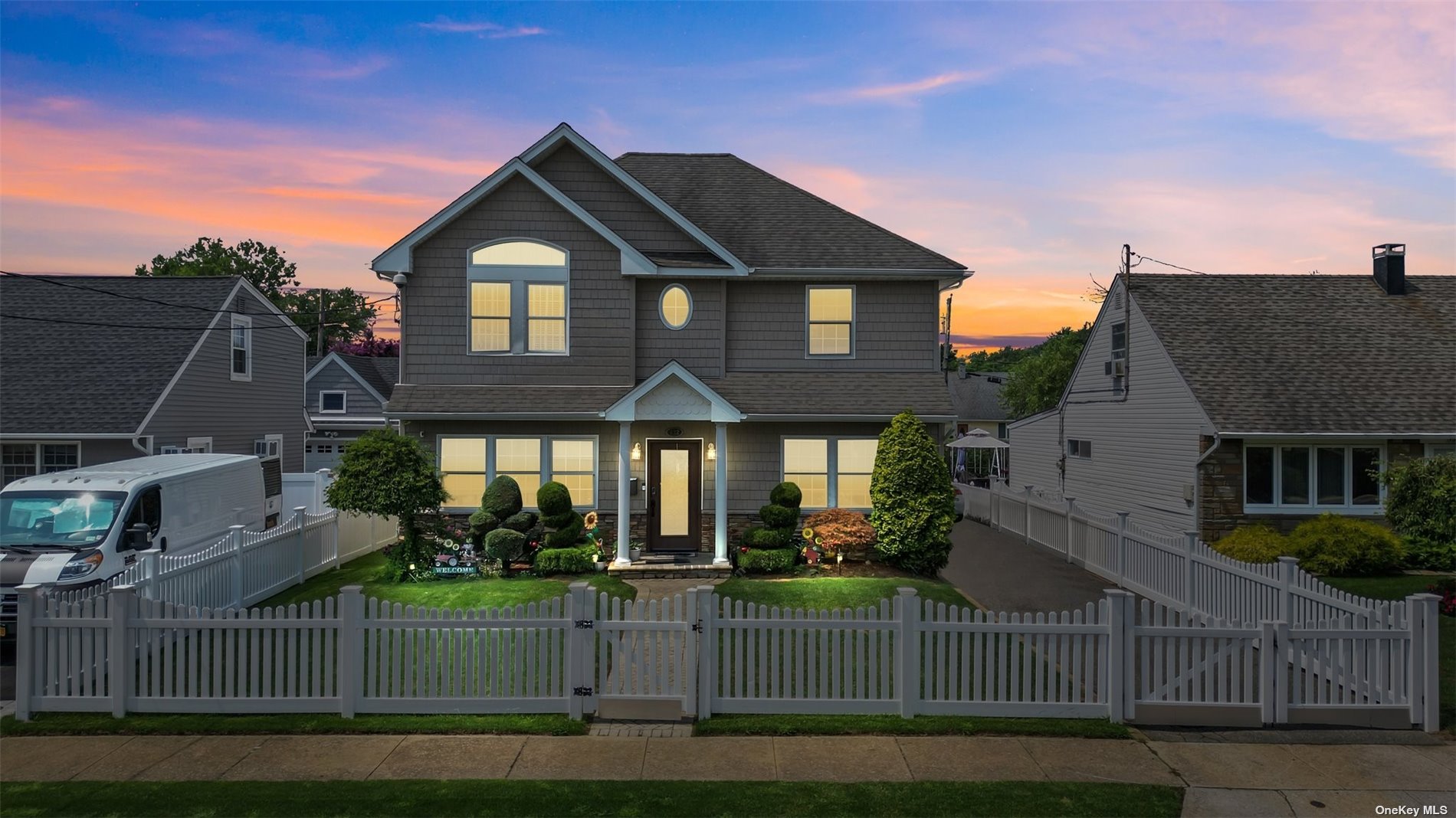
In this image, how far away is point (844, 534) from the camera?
54.1 feet

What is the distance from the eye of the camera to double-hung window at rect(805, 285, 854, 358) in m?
18.7

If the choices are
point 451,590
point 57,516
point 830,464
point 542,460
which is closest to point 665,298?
point 542,460

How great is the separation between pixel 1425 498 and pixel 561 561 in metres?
15.5

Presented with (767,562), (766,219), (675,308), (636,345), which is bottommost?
(767,562)

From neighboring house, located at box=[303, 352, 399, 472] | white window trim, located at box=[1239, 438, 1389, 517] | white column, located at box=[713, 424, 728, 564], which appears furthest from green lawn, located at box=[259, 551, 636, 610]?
neighboring house, located at box=[303, 352, 399, 472]

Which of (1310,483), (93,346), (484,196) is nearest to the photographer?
(484,196)

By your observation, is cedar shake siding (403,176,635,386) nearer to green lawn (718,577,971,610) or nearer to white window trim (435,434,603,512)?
white window trim (435,434,603,512)

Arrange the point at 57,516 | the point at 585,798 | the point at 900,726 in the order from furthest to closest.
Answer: the point at 57,516 → the point at 900,726 → the point at 585,798

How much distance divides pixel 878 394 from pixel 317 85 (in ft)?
50.9

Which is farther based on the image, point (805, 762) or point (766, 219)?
point (766, 219)

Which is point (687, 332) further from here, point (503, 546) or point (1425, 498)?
point (1425, 498)

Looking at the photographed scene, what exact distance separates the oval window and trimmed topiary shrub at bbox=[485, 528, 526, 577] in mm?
5789

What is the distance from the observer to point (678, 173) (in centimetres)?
2220

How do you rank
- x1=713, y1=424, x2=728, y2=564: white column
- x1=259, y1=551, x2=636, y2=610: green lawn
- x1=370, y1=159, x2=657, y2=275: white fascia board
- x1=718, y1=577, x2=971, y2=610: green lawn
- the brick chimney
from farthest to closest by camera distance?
the brick chimney
x1=370, y1=159, x2=657, y2=275: white fascia board
x1=713, y1=424, x2=728, y2=564: white column
x1=259, y1=551, x2=636, y2=610: green lawn
x1=718, y1=577, x2=971, y2=610: green lawn
